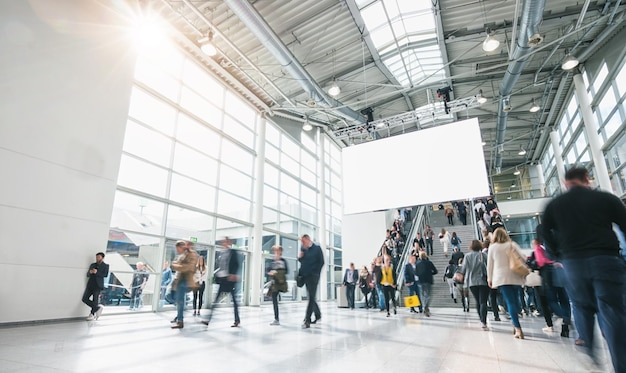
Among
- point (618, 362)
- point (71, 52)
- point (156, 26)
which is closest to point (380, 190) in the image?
point (156, 26)

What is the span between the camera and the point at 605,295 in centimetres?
203

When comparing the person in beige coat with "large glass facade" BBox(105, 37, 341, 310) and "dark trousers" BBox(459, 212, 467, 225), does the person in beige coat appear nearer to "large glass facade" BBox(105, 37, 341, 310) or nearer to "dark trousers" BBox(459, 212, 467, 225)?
"large glass facade" BBox(105, 37, 341, 310)

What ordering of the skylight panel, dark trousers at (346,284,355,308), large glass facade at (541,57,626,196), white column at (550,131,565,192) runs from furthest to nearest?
white column at (550,131,565,192) < large glass facade at (541,57,626,196) < dark trousers at (346,284,355,308) < the skylight panel

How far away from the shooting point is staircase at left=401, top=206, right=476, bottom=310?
10031 millimetres

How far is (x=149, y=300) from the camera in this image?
920 cm

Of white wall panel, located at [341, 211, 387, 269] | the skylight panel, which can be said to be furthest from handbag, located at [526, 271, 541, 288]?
white wall panel, located at [341, 211, 387, 269]

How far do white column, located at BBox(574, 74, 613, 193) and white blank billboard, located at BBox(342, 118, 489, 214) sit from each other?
210 inches

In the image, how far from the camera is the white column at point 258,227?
1261 cm

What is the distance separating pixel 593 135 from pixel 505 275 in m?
11.9

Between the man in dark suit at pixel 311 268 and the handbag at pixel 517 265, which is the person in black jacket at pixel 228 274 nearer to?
the man in dark suit at pixel 311 268

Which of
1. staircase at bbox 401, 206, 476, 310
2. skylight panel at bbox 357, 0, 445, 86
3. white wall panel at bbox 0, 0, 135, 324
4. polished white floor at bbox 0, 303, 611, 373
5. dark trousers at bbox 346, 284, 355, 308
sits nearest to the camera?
polished white floor at bbox 0, 303, 611, 373

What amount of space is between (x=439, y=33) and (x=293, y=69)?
496cm

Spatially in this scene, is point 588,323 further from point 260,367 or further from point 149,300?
point 149,300

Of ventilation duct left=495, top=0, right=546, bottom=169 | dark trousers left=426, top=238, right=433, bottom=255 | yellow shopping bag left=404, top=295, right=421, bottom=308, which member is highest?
ventilation duct left=495, top=0, right=546, bottom=169
